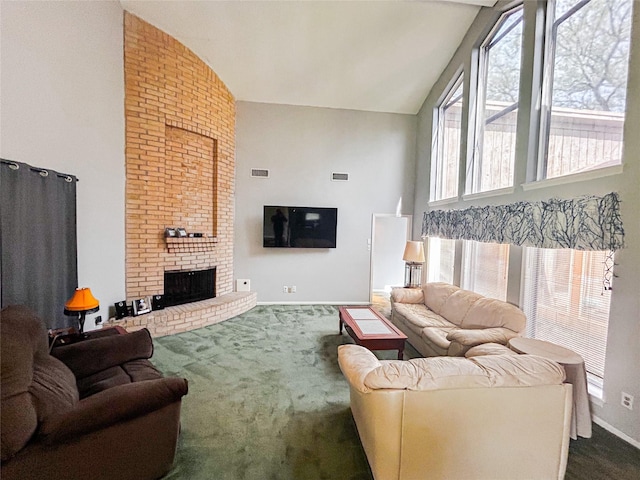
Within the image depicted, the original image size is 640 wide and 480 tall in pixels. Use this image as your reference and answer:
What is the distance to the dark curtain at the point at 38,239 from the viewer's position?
2305 millimetres

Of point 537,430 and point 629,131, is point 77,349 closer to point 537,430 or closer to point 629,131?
point 537,430

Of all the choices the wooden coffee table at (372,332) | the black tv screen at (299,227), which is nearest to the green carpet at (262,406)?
the wooden coffee table at (372,332)

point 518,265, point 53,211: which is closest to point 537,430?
point 518,265

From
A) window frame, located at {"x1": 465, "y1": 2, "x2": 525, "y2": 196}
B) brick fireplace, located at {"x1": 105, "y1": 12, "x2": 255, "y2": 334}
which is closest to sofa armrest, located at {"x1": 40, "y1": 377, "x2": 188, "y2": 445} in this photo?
brick fireplace, located at {"x1": 105, "y1": 12, "x2": 255, "y2": 334}

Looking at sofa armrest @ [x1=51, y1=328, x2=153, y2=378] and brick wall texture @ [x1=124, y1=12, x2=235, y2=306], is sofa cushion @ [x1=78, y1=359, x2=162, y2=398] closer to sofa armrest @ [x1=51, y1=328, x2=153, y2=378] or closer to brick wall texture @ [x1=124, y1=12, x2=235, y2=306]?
sofa armrest @ [x1=51, y1=328, x2=153, y2=378]

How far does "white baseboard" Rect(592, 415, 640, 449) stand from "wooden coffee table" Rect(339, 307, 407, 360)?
1.58 metres

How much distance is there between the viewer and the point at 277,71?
16.4 ft

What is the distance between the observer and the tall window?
146 inches

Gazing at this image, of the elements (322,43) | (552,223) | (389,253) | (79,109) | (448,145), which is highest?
(322,43)

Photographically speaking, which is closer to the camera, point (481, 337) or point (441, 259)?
point (481, 337)

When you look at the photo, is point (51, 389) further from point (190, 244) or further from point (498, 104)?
point (498, 104)

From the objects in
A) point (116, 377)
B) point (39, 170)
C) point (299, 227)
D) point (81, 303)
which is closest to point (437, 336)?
point (116, 377)

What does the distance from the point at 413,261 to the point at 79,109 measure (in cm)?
508

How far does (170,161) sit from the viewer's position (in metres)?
4.41
